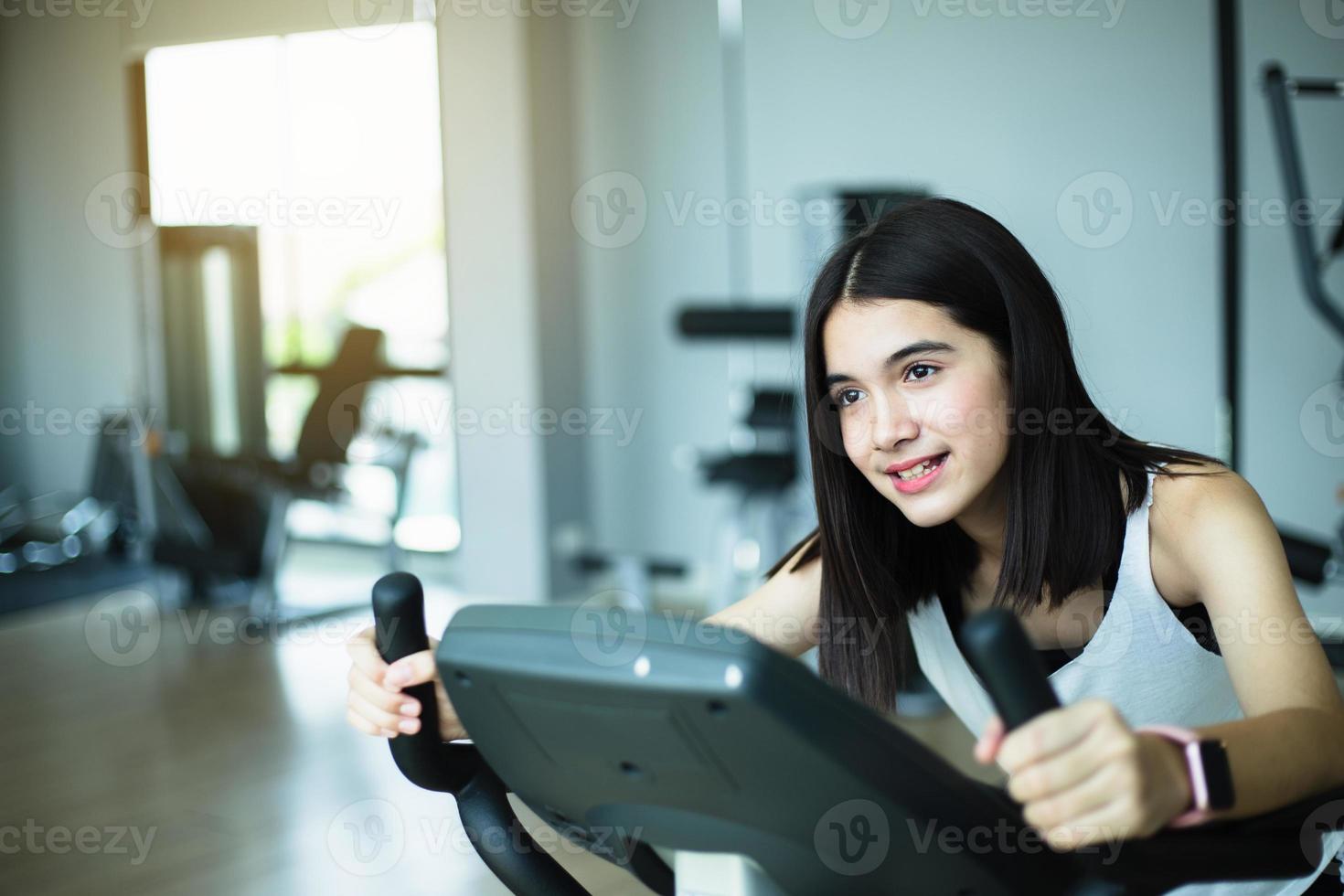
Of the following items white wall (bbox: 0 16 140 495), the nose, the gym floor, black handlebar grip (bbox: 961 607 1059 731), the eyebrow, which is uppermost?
white wall (bbox: 0 16 140 495)

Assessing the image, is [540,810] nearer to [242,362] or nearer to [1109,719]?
[1109,719]

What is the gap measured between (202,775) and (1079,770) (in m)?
2.75

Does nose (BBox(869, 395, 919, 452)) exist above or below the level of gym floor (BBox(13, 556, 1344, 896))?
above

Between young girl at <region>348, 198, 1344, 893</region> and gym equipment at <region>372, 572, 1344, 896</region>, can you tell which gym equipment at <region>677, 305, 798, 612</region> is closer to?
young girl at <region>348, 198, 1344, 893</region>

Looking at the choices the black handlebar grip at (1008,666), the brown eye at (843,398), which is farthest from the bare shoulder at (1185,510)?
the black handlebar grip at (1008,666)

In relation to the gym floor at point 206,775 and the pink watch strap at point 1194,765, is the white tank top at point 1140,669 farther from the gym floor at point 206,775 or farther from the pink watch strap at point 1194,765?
the gym floor at point 206,775

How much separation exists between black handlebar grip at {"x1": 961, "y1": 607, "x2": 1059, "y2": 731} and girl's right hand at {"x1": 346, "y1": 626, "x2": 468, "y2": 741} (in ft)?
1.43

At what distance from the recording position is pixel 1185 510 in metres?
1.14

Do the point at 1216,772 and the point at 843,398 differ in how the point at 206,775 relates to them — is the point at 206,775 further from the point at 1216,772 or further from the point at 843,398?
the point at 1216,772

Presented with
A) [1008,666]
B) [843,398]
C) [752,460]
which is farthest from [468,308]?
[1008,666]

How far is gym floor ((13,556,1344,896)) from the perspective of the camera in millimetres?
2482

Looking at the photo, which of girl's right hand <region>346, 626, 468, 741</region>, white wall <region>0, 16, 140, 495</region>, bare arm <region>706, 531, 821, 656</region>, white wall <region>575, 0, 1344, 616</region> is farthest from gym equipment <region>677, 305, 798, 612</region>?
girl's right hand <region>346, 626, 468, 741</region>

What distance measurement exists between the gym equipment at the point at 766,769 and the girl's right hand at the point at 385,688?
0.12 meters

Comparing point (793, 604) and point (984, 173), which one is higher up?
point (984, 173)
